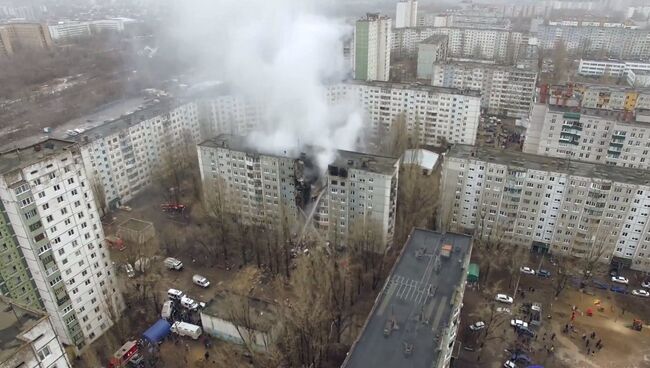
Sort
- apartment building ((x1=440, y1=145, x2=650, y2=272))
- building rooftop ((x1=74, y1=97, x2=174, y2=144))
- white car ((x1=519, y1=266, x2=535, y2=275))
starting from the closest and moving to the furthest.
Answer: apartment building ((x1=440, y1=145, x2=650, y2=272)) → white car ((x1=519, y1=266, x2=535, y2=275)) → building rooftop ((x1=74, y1=97, x2=174, y2=144))

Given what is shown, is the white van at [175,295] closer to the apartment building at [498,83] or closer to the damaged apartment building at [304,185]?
the damaged apartment building at [304,185]

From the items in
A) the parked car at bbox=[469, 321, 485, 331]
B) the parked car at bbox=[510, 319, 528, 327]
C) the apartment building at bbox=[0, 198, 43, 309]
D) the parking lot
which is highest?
the apartment building at bbox=[0, 198, 43, 309]

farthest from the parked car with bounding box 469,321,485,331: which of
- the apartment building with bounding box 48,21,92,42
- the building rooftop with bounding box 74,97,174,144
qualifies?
the apartment building with bounding box 48,21,92,42

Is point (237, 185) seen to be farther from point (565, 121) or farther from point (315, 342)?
point (565, 121)

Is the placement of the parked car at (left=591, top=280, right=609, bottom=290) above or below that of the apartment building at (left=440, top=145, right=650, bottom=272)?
below

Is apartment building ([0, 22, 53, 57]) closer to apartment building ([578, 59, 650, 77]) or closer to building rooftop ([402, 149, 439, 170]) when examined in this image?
building rooftop ([402, 149, 439, 170])

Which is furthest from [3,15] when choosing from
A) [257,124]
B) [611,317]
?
[611,317]
